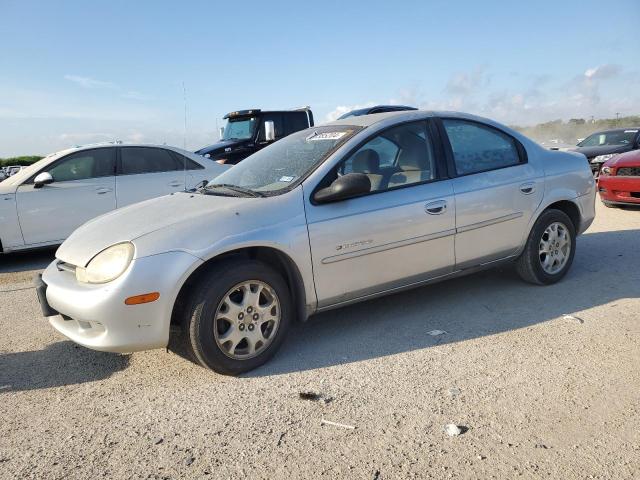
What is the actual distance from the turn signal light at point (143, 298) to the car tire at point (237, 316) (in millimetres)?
219

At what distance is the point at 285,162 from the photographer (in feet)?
12.9

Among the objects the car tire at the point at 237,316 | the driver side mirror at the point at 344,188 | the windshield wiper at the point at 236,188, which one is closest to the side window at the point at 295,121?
the windshield wiper at the point at 236,188

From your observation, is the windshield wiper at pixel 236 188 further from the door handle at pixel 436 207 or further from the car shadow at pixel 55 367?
the car shadow at pixel 55 367

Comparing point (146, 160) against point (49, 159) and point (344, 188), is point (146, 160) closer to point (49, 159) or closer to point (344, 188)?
point (49, 159)

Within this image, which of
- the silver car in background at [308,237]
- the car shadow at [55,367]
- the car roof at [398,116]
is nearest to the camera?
the silver car in background at [308,237]

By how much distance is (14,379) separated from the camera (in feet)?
10.9

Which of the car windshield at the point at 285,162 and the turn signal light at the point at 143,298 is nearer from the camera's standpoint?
the turn signal light at the point at 143,298

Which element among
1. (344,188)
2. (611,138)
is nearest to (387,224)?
(344,188)

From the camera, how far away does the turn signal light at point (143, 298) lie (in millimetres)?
2934

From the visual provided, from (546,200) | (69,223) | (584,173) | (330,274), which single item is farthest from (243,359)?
(69,223)

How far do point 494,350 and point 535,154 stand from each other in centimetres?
209

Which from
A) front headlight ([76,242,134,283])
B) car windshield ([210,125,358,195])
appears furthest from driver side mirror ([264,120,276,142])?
front headlight ([76,242,134,283])

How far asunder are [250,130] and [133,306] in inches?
399

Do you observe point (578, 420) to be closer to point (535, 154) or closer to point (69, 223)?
point (535, 154)
